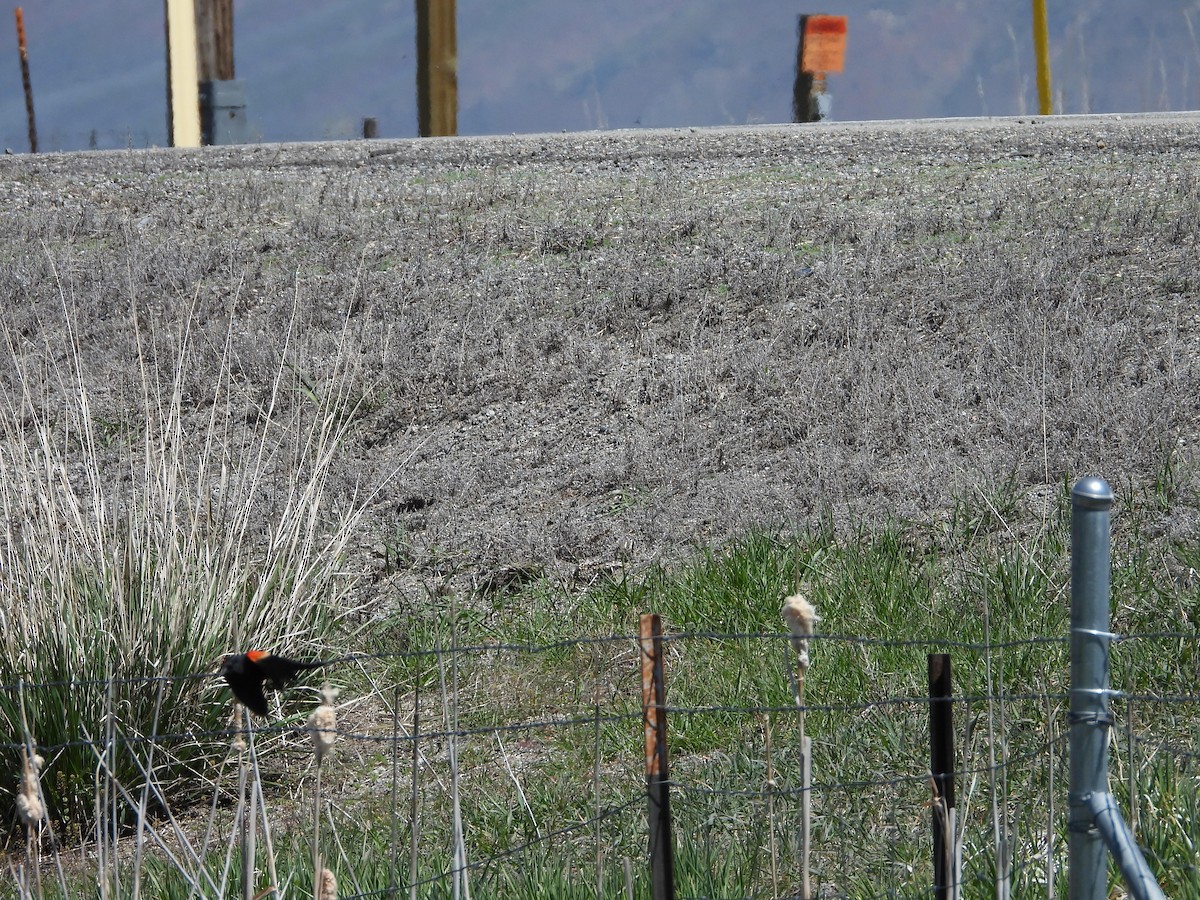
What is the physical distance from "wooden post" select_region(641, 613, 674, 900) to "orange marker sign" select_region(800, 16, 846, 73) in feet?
44.6

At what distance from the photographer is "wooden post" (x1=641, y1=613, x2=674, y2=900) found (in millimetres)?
2217

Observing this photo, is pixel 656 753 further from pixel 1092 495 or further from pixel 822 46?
pixel 822 46

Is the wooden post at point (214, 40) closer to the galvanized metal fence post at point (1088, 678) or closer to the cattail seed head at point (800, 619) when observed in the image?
the cattail seed head at point (800, 619)

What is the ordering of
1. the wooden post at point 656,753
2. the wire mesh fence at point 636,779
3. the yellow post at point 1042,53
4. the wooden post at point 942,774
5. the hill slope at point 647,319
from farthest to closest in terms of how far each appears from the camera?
the yellow post at point 1042,53, the hill slope at point 647,319, the wire mesh fence at point 636,779, the wooden post at point 942,774, the wooden post at point 656,753

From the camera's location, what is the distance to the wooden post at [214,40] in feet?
47.8

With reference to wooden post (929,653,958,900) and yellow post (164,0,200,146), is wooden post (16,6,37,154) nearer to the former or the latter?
yellow post (164,0,200,146)

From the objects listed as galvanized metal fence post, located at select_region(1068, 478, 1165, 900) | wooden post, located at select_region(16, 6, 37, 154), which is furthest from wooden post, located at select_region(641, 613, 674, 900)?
wooden post, located at select_region(16, 6, 37, 154)

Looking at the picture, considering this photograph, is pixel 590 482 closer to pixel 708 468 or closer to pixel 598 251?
pixel 708 468

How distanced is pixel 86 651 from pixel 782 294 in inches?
178

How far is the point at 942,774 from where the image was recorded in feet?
7.80

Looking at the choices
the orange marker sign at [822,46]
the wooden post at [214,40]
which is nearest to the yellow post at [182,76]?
the wooden post at [214,40]

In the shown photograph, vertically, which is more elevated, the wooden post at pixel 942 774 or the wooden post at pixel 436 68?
the wooden post at pixel 436 68

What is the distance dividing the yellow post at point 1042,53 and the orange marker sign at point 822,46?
2.37m

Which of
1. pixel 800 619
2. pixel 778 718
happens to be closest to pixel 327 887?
pixel 800 619
